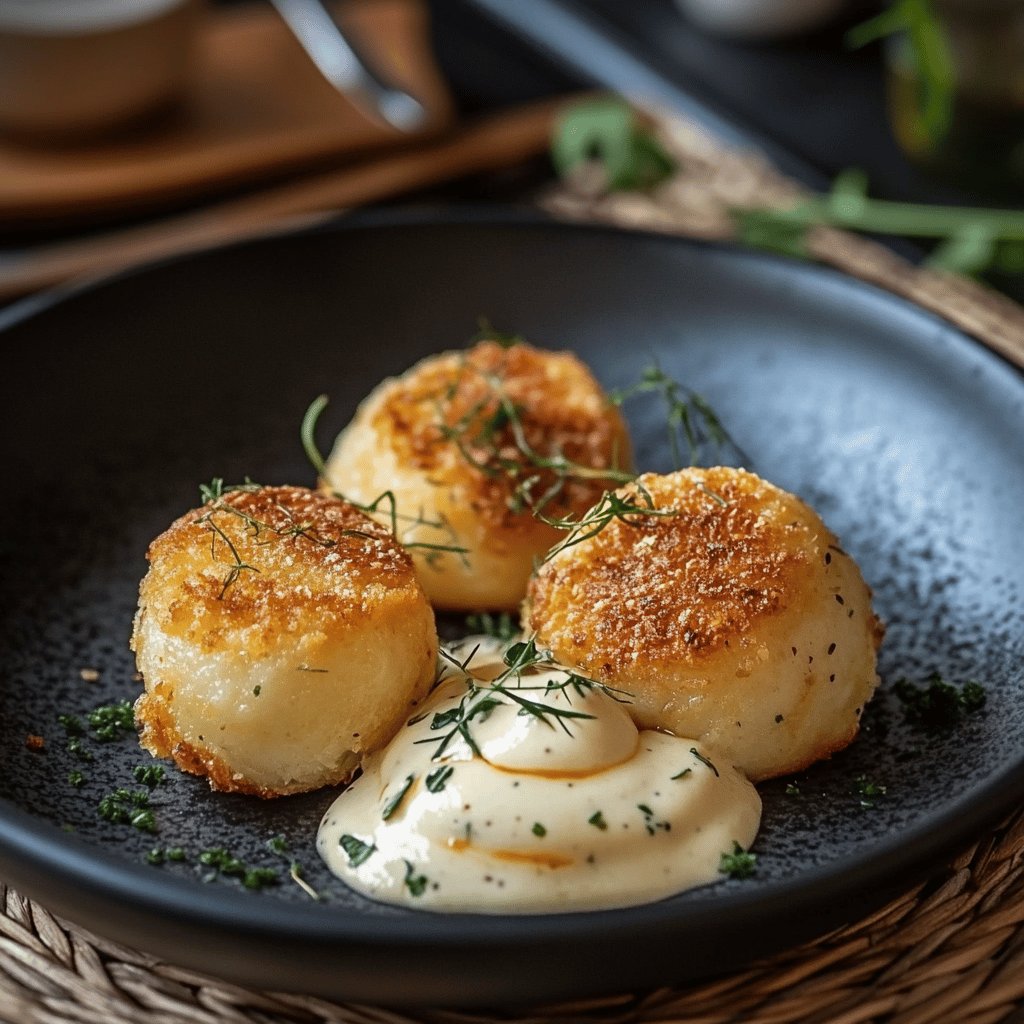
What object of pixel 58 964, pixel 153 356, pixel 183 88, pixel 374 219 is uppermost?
pixel 183 88

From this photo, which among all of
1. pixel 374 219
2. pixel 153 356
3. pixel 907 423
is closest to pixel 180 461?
pixel 153 356

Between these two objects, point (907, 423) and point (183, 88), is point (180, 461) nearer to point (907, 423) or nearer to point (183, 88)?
point (907, 423)

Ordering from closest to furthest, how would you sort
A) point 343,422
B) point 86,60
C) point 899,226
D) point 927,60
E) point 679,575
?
point 679,575 → point 343,422 → point 927,60 → point 899,226 → point 86,60

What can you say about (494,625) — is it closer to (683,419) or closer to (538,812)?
(683,419)

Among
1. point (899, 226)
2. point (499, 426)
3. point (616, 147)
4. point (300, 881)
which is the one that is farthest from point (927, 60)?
point (300, 881)

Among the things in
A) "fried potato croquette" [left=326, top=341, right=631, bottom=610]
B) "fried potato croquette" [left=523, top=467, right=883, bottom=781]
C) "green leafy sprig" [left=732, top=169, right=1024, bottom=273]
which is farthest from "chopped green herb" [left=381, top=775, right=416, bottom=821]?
"green leafy sprig" [left=732, top=169, right=1024, bottom=273]

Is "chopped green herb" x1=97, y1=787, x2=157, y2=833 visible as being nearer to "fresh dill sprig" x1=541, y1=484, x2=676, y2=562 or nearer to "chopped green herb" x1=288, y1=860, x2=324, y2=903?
"chopped green herb" x1=288, y1=860, x2=324, y2=903
